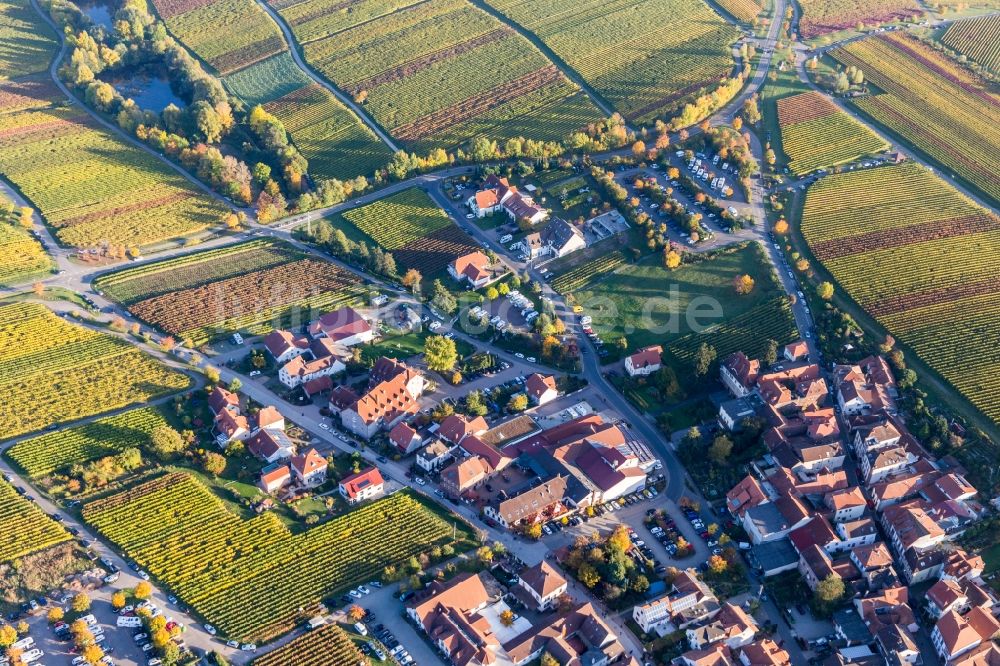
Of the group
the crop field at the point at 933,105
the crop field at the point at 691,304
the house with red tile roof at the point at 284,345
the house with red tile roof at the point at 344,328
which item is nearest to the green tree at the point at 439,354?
the house with red tile roof at the point at 344,328

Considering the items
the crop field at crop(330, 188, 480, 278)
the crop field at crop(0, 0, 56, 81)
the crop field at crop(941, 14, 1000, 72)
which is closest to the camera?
the crop field at crop(330, 188, 480, 278)

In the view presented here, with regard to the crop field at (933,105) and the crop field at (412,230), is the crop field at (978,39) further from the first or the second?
the crop field at (412,230)

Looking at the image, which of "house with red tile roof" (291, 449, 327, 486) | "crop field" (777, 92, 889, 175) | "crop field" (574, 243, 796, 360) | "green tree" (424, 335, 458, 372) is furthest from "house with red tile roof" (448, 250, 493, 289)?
"crop field" (777, 92, 889, 175)

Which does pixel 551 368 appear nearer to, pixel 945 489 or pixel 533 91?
pixel 945 489

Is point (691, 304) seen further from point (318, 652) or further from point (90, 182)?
point (90, 182)

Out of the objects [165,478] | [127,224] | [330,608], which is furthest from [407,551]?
[127,224]

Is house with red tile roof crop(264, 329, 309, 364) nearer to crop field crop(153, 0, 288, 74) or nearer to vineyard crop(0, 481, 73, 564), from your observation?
vineyard crop(0, 481, 73, 564)

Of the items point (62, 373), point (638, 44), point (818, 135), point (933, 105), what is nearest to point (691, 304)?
point (818, 135)
